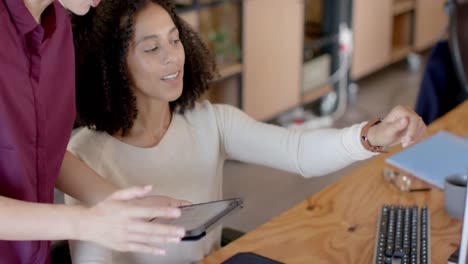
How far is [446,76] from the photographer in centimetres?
252

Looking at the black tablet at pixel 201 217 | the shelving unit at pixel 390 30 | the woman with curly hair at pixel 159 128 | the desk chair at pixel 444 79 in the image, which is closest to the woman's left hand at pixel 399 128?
the woman with curly hair at pixel 159 128

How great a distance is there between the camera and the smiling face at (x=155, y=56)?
59.7 inches

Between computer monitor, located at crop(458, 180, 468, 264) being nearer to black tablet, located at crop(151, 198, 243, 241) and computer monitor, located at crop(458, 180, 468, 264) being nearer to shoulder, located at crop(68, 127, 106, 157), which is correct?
black tablet, located at crop(151, 198, 243, 241)

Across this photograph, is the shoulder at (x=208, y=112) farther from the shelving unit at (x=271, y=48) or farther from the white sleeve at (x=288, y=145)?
the shelving unit at (x=271, y=48)

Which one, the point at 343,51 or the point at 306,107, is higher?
the point at 343,51

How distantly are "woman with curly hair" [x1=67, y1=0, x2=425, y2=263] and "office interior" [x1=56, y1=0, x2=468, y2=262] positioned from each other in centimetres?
122

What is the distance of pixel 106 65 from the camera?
1.52 metres

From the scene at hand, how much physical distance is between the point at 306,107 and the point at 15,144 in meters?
3.38

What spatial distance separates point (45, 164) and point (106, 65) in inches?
14.9

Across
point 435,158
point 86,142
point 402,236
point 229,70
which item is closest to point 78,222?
point 86,142

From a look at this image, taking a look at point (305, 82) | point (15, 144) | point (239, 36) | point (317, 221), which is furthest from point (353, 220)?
point (305, 82)

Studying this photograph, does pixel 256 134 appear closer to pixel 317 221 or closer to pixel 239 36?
pixel 317 221

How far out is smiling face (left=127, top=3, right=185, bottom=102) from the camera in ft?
4.98

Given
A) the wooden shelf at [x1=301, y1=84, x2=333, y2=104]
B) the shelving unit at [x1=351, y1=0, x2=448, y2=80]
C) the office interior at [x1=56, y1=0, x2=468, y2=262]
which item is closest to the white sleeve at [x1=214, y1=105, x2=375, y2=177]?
the office interior at [x1=56, y1=0, x2=468, y2=262]
